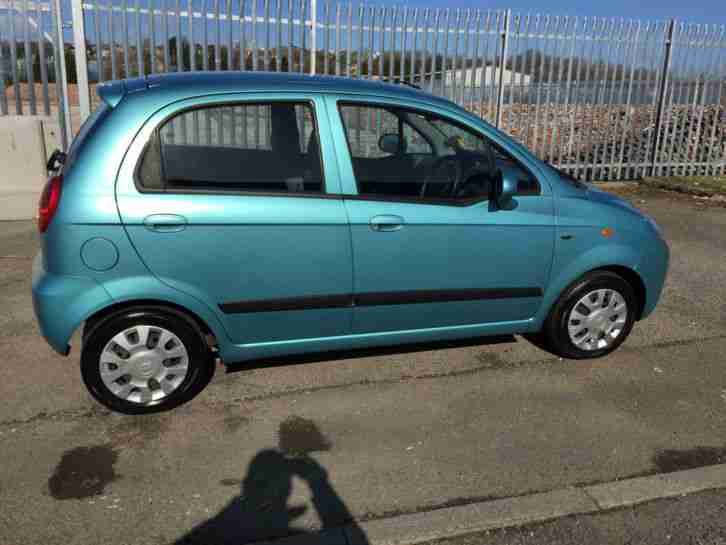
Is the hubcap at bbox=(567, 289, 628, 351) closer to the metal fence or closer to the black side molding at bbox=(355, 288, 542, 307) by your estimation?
the black side molding at bbox=(355, 288, 542, 307)

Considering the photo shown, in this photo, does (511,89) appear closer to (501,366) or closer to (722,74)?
(722,74)

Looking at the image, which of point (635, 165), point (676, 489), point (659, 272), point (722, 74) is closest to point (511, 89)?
point (635, 165)

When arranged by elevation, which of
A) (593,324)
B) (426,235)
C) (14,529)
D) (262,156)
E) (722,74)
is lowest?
(14,529)

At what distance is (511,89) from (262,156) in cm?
749

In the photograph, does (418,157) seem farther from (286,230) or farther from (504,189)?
(286,230)

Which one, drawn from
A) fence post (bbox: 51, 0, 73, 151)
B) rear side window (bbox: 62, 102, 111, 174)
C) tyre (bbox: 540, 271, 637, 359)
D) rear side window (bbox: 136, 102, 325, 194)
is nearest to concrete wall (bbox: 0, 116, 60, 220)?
fence post (bbox: 51, 0, 73, 151)

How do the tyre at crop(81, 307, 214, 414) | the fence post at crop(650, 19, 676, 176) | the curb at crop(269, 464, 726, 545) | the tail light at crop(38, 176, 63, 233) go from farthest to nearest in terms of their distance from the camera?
the fence post at crop(650, 19, 676, 176), the tyre at crop(81, 307, 214, 414), the tail light at crop(38, 176, 63, 233), the curb at crop(269, 464, 726, 545)

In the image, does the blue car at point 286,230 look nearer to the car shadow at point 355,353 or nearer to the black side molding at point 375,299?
the black side molding at point 375,299

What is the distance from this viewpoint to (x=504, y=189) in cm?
381

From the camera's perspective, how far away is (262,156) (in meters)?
3.59

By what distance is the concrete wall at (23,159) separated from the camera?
761 centimetres

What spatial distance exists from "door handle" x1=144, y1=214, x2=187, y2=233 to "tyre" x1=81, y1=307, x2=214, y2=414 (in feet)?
1.44

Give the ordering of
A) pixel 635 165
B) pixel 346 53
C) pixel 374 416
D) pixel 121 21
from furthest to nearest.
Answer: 1. pixel 635 165
2. pixel 346 53
3. pixel 121 21
4. pixel 374 416

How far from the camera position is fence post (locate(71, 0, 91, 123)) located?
7.51 metres
